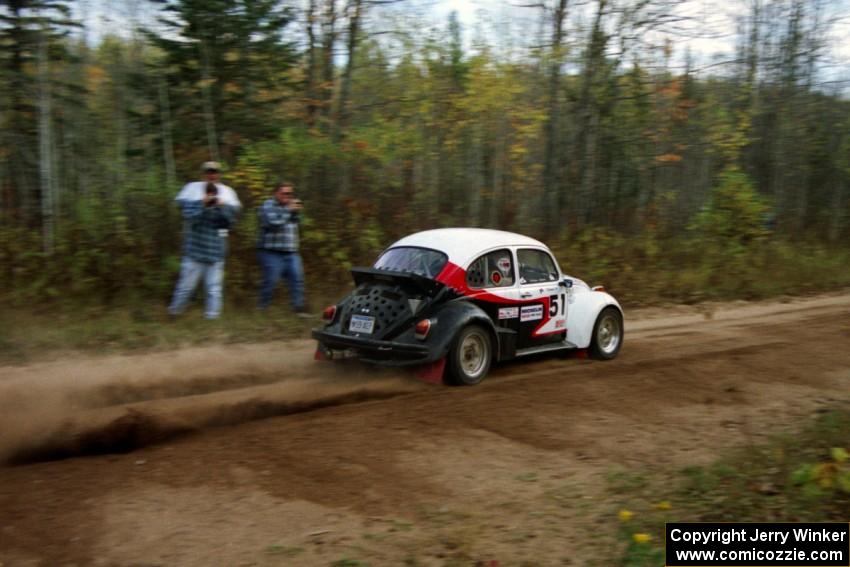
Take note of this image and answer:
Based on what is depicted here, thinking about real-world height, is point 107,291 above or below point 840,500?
above

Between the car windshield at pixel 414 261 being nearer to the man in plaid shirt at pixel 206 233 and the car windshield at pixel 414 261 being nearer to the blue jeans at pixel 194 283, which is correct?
the man in plaid shirt at pixel 206 233

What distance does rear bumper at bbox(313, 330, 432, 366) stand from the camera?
817 cm

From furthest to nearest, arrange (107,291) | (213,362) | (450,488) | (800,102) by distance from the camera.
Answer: (800,102) < (107,291) < (213,362) < (450,488)

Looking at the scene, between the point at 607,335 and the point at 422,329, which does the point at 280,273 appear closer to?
the point at 422,329

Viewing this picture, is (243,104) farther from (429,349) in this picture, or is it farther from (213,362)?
(429,349)

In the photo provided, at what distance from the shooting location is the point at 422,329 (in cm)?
827

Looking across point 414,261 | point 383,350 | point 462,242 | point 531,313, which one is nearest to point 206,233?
point 414,261

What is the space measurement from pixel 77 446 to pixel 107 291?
6773 millimetres

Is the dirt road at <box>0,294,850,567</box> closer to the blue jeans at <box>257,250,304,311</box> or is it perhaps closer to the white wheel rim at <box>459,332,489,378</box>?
the white wheel rim at <box>459,332,489,378</box>

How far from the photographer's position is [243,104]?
49.8ft

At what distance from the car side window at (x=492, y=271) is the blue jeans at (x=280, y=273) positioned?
389 cm

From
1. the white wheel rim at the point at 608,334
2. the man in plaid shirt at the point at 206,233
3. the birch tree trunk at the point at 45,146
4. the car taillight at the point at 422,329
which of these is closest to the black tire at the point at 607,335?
the white wheel rim at the point at 608,334

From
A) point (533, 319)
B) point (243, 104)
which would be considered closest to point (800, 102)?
point (243, 104)

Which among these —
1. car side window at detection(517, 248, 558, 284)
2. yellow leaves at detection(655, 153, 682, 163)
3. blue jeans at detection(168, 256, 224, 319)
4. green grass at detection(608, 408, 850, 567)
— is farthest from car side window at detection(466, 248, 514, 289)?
yellow leaves at detection(655, 153, 682, 163)
